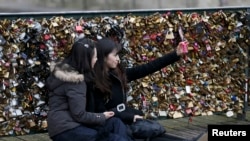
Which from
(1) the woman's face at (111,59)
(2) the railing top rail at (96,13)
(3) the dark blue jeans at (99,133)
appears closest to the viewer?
(3) the dark blue jeans at (99,133)

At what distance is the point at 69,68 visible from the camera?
5051 millimetres

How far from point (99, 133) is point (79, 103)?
11.2 inches

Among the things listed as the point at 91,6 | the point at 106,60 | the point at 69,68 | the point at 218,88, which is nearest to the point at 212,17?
the point at 218,88

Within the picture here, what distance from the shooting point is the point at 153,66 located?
5.81 metres

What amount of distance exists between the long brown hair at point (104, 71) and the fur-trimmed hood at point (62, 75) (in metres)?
0.27

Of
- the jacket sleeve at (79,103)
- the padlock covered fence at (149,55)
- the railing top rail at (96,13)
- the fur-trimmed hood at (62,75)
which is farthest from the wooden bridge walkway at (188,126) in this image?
the jacket sleeve at (79,103)

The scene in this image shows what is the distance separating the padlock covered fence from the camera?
6.27 metres

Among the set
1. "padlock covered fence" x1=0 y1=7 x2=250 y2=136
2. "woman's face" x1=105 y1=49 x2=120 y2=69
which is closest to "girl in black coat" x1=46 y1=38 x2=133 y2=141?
"woman's face" x1=105 y1=49 x2=120 y2=69

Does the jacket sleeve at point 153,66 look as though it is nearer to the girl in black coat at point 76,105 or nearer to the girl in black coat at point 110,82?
the girl in black coat at point 110,82

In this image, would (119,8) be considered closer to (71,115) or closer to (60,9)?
(60,9)

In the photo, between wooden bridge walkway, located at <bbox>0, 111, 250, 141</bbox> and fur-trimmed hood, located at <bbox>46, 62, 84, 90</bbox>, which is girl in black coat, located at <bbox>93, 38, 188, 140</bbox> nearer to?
fur-trimmed hood, located at <bbox>46, 62, 84, 90</bbox>

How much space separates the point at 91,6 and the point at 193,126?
190 cm

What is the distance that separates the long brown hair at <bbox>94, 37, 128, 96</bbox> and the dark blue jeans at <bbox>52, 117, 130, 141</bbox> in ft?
1.05

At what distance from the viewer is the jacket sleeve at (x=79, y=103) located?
194 inches
